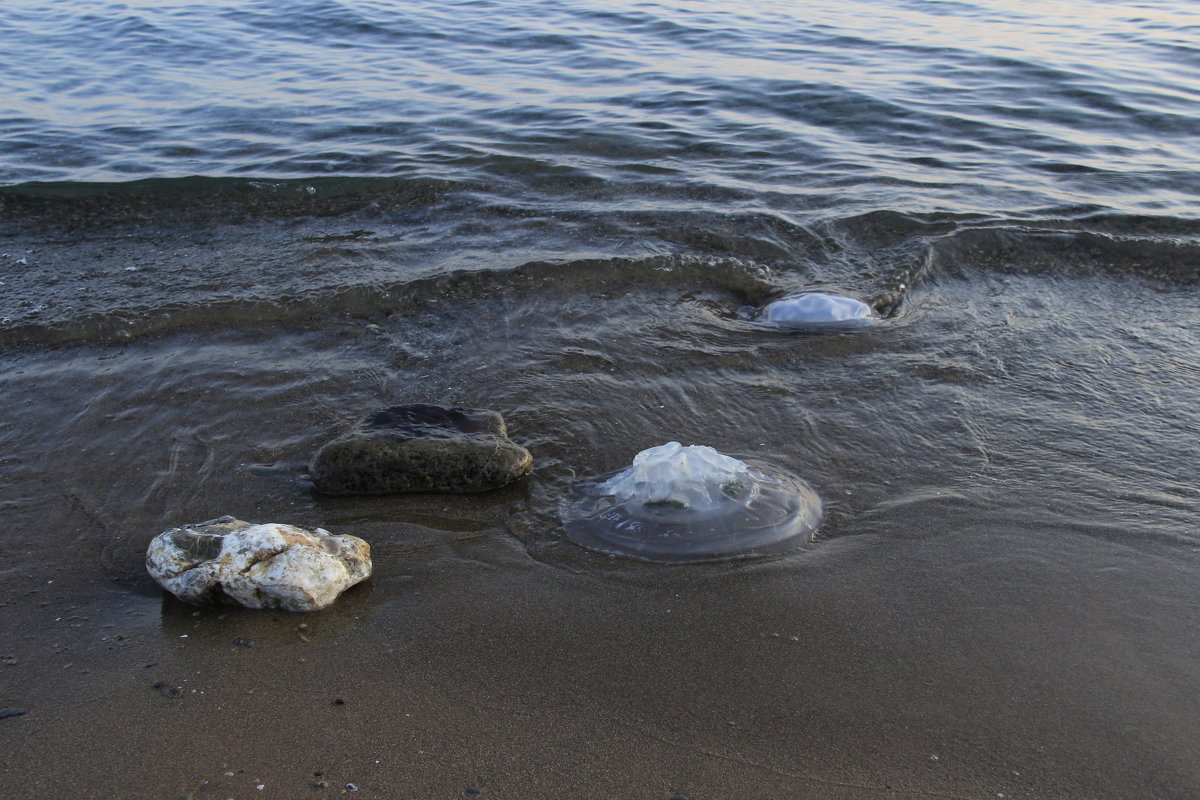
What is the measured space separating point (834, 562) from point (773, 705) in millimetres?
796

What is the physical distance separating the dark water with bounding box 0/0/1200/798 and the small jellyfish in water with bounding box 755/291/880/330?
0.17m

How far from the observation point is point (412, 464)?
365cm

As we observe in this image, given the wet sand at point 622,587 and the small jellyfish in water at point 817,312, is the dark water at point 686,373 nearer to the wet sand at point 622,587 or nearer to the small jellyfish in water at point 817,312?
the wet sand at point 622,587

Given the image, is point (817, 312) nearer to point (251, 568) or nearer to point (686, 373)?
point (686, 373)

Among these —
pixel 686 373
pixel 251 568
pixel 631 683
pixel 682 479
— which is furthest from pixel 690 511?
pixel 251 568

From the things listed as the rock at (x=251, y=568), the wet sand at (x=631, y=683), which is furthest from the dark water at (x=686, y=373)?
the rock at (x=251, y=568)

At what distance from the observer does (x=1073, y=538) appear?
10.9 ft

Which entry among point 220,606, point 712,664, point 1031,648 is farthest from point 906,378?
point 220,606

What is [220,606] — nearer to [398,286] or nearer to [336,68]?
[398,286]

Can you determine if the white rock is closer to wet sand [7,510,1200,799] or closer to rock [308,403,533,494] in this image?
wet sand [7,510,1200,799]

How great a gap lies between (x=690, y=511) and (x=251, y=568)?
5.03 feet

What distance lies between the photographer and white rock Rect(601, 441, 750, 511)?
3.43 m

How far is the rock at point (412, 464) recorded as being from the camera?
3645mm

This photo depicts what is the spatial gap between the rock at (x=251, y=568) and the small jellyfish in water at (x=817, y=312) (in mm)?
3041
